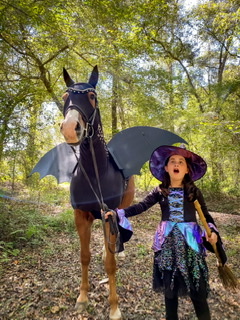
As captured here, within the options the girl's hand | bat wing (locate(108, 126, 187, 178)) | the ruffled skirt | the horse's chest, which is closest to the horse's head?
the horse's chest

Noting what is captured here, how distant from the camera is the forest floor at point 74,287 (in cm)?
237

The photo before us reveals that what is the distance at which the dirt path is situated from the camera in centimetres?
237

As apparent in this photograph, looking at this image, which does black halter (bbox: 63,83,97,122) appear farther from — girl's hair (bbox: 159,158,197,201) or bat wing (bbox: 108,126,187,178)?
bat wing (bbox: 108,126,187,178)

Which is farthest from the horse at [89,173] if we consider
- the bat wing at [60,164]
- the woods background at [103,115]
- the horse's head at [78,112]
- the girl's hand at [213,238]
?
the girl's hand at [213,238]

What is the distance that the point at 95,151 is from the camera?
219cm

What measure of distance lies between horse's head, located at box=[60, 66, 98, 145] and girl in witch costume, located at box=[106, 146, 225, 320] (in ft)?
2.23

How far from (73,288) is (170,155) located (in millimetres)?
2112

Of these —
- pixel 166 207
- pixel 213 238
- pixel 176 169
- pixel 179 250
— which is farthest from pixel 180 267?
pixel 176 169

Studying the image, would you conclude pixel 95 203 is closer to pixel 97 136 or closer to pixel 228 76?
pixel 97 136

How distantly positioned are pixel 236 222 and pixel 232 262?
2.82 meters

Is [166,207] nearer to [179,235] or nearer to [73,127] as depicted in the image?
[179,235]

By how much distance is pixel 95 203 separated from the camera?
92.2 inches

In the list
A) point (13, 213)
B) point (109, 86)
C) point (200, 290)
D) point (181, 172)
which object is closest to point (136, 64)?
point (109, 86)

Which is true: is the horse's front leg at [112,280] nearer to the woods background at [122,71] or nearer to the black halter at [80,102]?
the black halter at [80,102]
